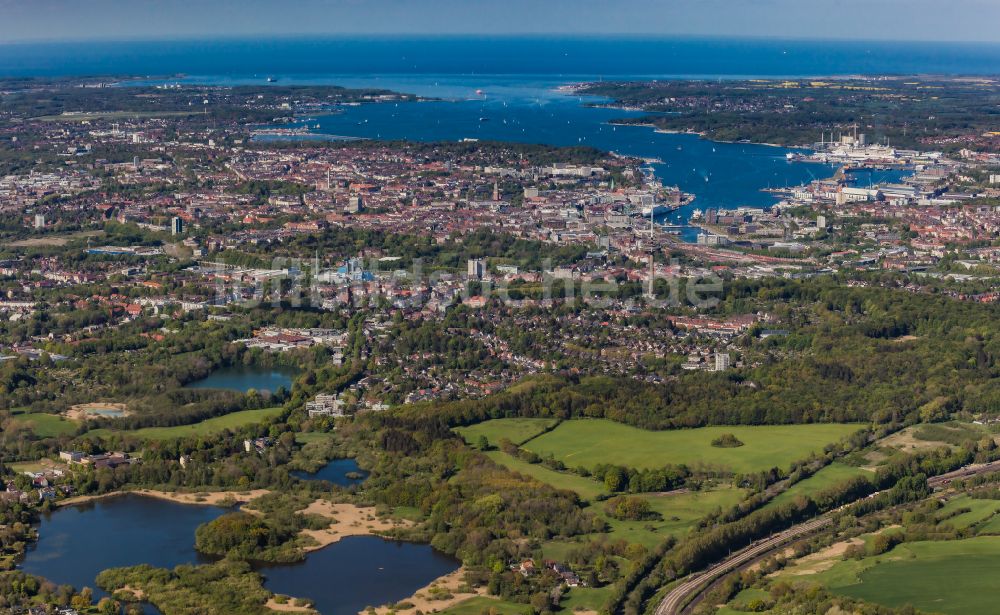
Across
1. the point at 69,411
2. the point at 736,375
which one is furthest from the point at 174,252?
the point at 736,375

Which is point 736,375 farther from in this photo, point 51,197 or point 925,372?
point 51,197

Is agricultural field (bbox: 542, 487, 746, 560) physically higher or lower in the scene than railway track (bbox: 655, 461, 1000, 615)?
higher

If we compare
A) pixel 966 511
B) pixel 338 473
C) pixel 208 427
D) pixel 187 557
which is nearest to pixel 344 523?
pixel 187 557

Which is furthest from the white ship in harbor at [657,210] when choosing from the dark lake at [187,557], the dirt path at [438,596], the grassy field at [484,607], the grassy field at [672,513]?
the grassy field at [484,607]

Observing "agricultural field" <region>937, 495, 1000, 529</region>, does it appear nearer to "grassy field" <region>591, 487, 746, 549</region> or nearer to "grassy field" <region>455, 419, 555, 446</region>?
"grassy field" <region>591, 487, 746, 549</region>

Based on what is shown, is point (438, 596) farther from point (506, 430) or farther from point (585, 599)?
point (506, 430)

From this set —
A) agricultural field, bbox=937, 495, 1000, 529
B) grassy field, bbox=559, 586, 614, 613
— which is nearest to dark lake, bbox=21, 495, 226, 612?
grassy field, bbox=559, 586, 614, 613
